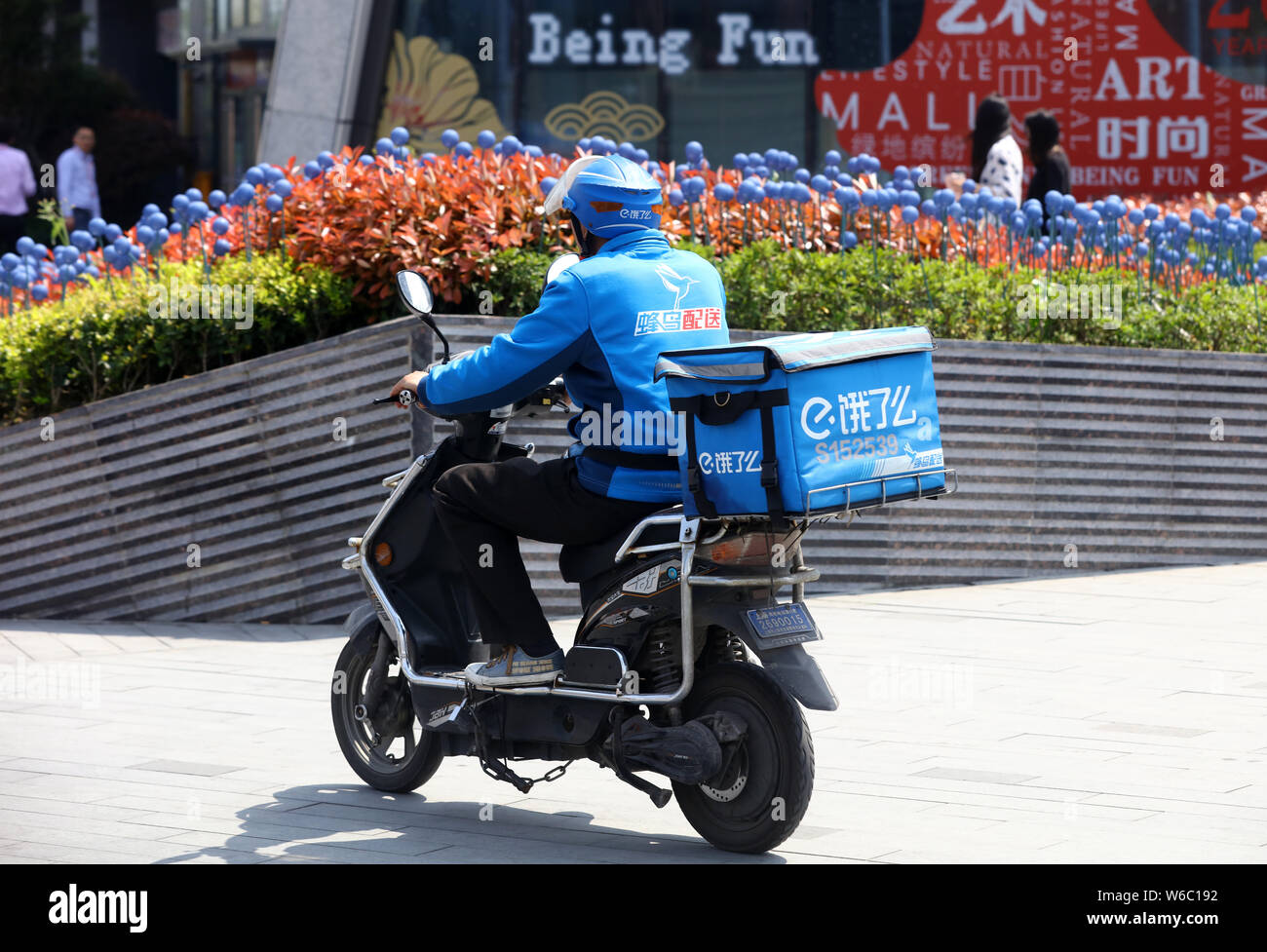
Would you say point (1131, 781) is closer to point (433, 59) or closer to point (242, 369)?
point (242, 369)

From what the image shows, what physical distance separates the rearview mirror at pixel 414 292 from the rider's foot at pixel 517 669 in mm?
981

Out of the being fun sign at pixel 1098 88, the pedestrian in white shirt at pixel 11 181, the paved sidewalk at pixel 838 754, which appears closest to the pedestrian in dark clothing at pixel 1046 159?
the paved sidewalk at pixel 838 754

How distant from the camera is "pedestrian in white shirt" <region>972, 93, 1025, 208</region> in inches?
433

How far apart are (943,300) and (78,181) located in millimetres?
10981

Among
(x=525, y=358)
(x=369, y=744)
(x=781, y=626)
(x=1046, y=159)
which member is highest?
(x=1046, y=159)

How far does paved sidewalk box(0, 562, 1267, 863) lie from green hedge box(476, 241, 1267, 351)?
147 centimetres

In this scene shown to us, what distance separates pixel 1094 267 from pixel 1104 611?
2384mm

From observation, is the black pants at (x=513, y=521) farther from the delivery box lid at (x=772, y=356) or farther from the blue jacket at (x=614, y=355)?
the delivery box lid at (x=772, y=356)

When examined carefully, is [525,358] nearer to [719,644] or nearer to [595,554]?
[595,554]

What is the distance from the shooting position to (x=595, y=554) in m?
4.93

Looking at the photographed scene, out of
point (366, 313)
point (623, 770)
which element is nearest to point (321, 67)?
point (366, 313)

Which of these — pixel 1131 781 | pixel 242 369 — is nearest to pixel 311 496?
pixel 242 369

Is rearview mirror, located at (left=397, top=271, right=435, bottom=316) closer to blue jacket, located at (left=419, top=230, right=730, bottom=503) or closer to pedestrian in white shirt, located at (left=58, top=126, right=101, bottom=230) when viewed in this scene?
blue jacket, located at (left=419, top=230, right=730, bottom=503)

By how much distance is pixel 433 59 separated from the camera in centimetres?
1644
